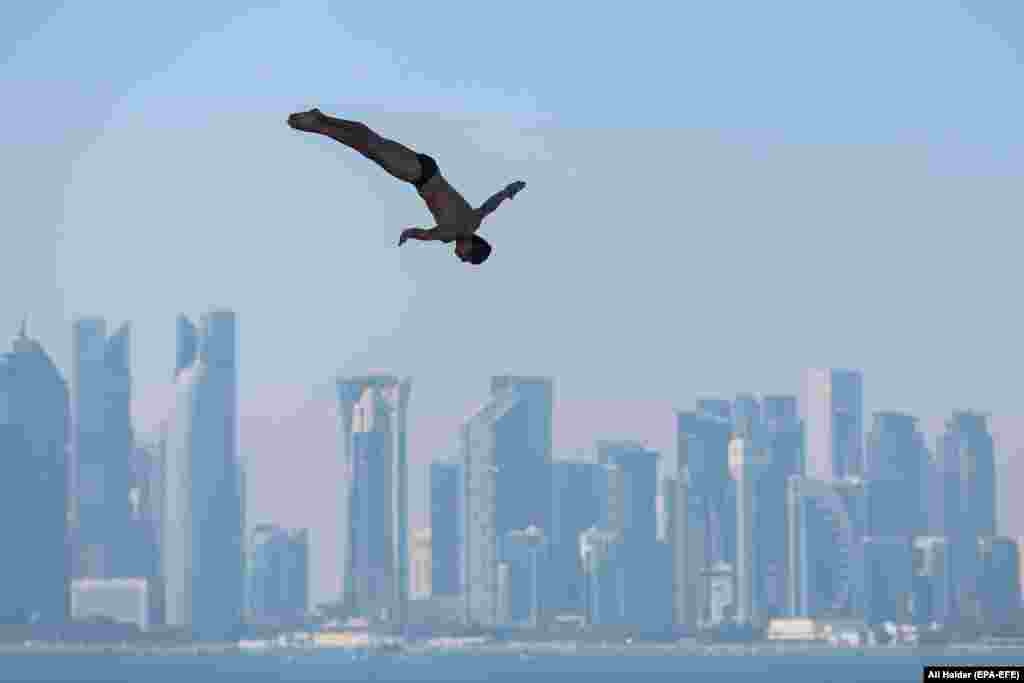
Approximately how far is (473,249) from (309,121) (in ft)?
6.86

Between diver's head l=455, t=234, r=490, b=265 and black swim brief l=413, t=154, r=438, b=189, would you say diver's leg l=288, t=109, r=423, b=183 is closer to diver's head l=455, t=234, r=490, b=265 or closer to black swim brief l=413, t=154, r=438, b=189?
black swim brief l=413, t=154, r=438, b=189

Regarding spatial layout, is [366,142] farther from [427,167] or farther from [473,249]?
[473,249]

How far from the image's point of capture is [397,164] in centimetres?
1972

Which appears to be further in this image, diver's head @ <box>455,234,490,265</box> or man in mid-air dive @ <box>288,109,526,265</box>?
diver's head @ <box>455,234,490,265</box>

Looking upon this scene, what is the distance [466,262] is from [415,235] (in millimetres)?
467

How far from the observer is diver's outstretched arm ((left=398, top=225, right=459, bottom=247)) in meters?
20.6

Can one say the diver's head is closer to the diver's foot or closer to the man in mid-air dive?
the man in mid-air dive

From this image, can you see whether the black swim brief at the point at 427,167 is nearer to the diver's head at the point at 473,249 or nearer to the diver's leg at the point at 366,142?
the diver's leg at the point at 366,142

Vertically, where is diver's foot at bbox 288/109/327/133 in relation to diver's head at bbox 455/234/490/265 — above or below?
above


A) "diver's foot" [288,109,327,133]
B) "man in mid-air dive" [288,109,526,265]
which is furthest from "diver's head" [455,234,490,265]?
"diver's foot" [288,109,327,133]

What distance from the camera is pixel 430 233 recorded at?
67.7 ft

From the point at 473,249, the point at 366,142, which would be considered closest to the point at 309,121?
the point at 366,142

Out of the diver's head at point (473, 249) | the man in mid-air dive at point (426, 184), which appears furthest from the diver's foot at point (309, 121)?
the diver's head at point (473, 249)

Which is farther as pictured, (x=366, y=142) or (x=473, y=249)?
(x=473, y=249)
